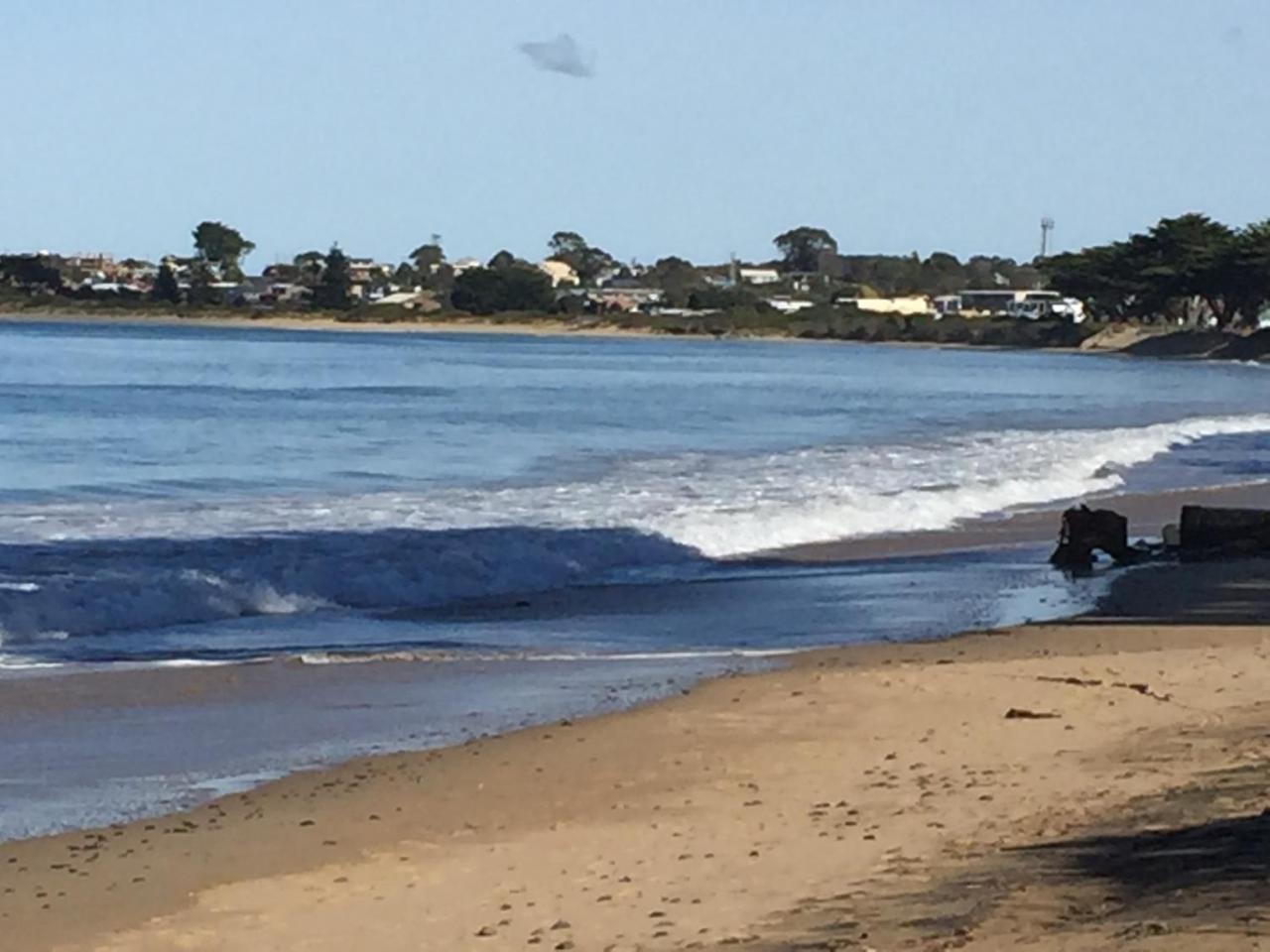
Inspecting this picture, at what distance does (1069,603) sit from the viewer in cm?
1844

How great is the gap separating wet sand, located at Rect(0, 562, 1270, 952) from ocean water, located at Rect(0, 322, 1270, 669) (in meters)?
4.42

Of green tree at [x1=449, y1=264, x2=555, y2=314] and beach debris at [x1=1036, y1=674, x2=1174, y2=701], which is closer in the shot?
beach debris at [x1=1036, y1=674, x2=1174, y2=701]

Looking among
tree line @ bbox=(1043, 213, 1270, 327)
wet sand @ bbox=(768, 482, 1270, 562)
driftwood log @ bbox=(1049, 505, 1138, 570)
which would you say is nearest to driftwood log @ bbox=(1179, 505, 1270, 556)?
driftwood log @ bbox=(1049, 505, 1138, 570)

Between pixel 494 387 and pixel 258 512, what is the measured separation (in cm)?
4690

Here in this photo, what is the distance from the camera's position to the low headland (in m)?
7.32

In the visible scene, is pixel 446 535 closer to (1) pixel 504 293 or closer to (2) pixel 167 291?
(1) pixel 504 293

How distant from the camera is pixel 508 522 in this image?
80.9 feet

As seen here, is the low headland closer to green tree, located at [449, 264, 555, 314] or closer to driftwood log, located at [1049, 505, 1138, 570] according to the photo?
driftwood log, located at [1049, 505, 1138, 570]

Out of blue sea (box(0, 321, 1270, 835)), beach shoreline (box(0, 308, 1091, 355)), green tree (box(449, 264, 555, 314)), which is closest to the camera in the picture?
blue sea (box(0, 321, 1270, 835))

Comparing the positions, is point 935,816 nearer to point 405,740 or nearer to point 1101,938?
point 1101,938

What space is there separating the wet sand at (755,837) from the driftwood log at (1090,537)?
8.21 meters

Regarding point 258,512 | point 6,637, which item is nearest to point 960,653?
point 6,637

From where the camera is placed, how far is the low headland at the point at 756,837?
732cm

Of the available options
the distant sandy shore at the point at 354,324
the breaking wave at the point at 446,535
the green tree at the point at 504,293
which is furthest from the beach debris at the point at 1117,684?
the green tree at the point at 504,293
